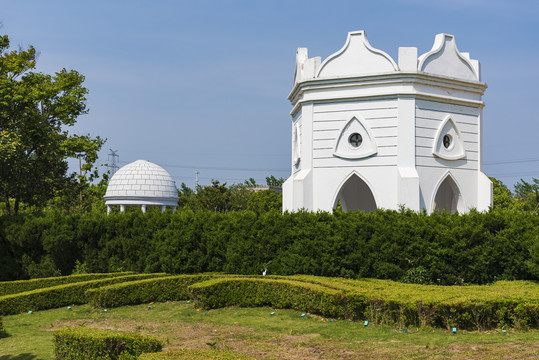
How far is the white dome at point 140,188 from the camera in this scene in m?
37.1

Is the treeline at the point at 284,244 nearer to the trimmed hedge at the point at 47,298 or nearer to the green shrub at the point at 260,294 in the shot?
the green shrub at the point at 260,294

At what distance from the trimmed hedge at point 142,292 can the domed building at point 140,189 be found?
2124 cm

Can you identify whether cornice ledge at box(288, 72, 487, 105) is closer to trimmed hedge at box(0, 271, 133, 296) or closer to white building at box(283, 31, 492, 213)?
white building at box(283, 31, 492, 213)

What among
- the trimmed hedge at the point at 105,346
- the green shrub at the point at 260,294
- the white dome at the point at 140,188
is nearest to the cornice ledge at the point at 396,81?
the green shrub at the point at 260,294

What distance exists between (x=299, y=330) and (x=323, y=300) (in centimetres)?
140

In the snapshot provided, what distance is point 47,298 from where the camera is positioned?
15.5 m

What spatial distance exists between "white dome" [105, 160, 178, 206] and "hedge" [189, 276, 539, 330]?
77.7ft

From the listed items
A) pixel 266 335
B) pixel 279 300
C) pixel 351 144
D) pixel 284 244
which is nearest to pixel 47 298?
pixel 279 300

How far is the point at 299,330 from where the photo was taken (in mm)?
11453

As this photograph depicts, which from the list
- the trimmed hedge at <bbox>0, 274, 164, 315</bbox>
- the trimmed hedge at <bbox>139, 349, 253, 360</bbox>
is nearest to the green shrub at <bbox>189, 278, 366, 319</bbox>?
the trimmed hedge at <bbox>0, 274, 164, 315</bbox>

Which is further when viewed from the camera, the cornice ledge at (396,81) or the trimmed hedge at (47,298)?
the cornice ledge at (396,81)

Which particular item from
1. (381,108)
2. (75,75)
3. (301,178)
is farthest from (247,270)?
(75,75)

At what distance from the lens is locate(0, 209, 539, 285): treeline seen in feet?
53.3

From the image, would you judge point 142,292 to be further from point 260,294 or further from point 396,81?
point 396,81
